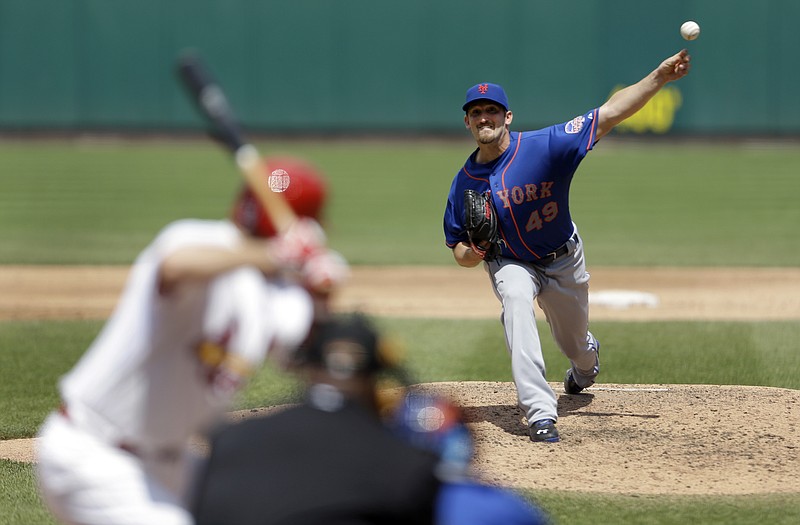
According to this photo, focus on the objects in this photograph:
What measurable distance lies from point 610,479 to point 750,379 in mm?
2953

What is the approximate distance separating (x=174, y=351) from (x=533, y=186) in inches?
152

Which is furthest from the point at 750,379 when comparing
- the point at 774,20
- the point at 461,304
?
the point at 774,20

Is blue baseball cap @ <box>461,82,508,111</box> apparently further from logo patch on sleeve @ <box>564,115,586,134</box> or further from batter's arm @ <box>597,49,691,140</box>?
batter's arm @ <box>597,49,691,140</box>

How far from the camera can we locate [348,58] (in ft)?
109

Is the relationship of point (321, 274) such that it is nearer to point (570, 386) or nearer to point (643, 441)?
point (643, 441)

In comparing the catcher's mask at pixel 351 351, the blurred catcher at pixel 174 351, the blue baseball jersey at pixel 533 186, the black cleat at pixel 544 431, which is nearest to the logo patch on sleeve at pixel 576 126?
the blue baseball jersey at pixel 533 186

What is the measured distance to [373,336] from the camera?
248cm

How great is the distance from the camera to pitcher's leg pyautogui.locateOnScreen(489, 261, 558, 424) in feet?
20.0

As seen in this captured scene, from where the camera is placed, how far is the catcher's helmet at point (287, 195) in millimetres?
2811

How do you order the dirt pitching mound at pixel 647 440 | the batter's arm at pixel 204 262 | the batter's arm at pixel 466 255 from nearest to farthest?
the batter's arm at pixel 204 262 < the dirt pitching mound at pixel 647 440 < the batter's arm at pixel 466 255

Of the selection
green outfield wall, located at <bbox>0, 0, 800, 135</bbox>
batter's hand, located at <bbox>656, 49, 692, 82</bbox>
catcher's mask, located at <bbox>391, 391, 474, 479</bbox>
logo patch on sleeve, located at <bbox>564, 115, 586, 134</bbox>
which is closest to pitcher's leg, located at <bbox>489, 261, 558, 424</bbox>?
logo patch on sleeve, located at <bbox>564, 115, 586, 134</bbox>

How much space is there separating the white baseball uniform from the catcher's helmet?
0.05 metres

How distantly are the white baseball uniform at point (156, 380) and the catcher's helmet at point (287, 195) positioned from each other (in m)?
0.05

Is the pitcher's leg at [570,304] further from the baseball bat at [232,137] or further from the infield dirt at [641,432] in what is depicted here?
the baseball bat at [232,137]
